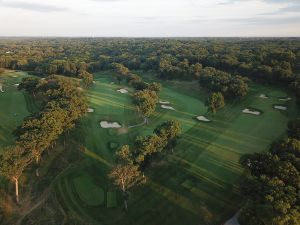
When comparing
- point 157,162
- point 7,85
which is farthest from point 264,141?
point 7,85

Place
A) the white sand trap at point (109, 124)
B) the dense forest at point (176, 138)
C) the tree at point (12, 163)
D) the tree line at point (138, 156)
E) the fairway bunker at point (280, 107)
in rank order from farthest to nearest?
the fairway bunker at point (280, 107) < the white sand trap at point (109, 124) < the tree at point (12, 163) < the tree line at point (138, 156) < the dense forest at point (176, 138)

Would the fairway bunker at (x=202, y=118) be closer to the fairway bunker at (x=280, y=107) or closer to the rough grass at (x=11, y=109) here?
the fairway bunker at (x=280, y=107)

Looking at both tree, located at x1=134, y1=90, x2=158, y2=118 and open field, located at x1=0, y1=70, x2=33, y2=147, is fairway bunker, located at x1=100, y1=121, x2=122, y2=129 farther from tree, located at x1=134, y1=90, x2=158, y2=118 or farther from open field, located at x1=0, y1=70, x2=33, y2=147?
open field, located at x1=0, y1=70, x2=33, y2=147

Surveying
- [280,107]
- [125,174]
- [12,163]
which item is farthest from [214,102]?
[12,163]

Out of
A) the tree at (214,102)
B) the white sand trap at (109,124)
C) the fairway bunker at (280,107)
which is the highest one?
the tree at (214,102)

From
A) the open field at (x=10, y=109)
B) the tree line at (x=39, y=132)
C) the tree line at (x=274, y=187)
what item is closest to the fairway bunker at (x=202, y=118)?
the tree line at (x=274, y=187)

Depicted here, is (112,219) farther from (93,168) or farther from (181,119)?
(181,119)

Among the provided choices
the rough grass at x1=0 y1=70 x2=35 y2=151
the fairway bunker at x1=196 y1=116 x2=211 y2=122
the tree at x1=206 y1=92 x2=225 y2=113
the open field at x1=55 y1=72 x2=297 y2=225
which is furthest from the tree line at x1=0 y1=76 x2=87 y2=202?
the tree at x1=206 y1=92 x2=225 y2=113
